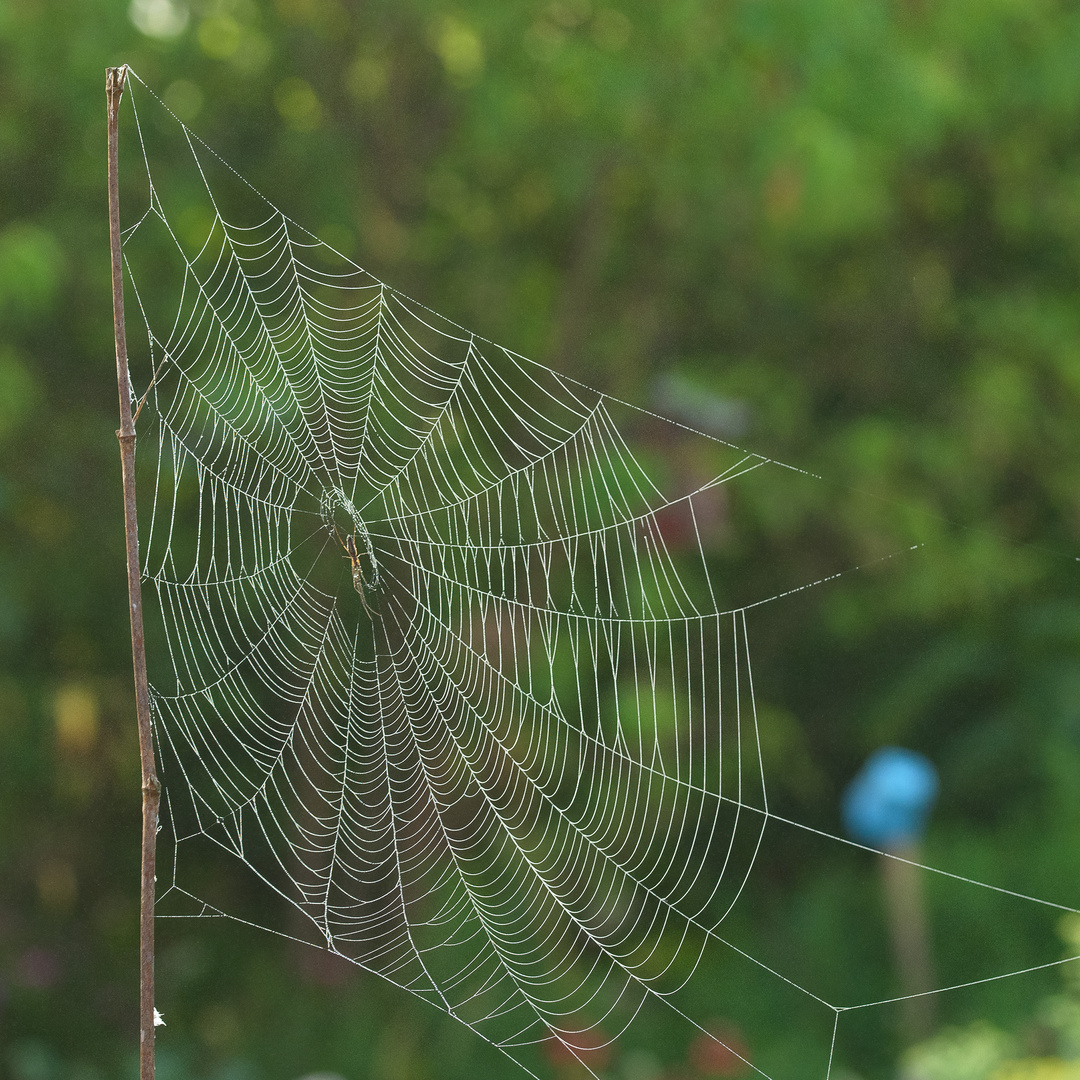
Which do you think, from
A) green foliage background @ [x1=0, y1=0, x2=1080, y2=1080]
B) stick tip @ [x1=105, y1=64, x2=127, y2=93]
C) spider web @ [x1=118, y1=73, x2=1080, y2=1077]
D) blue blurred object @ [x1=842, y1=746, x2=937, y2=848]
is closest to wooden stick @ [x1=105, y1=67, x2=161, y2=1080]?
stick tip @ [x1=105, y1=64, x2=127, y2=93]

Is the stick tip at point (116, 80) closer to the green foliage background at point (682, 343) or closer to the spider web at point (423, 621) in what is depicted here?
Result: the spider web at point (423, 621)

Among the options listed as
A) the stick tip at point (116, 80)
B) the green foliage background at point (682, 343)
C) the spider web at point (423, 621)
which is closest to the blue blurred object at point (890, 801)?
the spider web at point (423, 621)

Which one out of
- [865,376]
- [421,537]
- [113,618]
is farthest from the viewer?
[865,376]

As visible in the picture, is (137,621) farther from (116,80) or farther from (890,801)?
(890,801)

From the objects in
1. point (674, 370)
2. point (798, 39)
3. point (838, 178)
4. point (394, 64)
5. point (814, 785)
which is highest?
point (394, 64)

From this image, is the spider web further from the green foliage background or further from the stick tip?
the stick tip

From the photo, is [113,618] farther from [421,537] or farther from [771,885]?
[771,885]

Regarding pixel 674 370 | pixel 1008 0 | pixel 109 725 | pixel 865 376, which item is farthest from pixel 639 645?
pixel 1008 0
